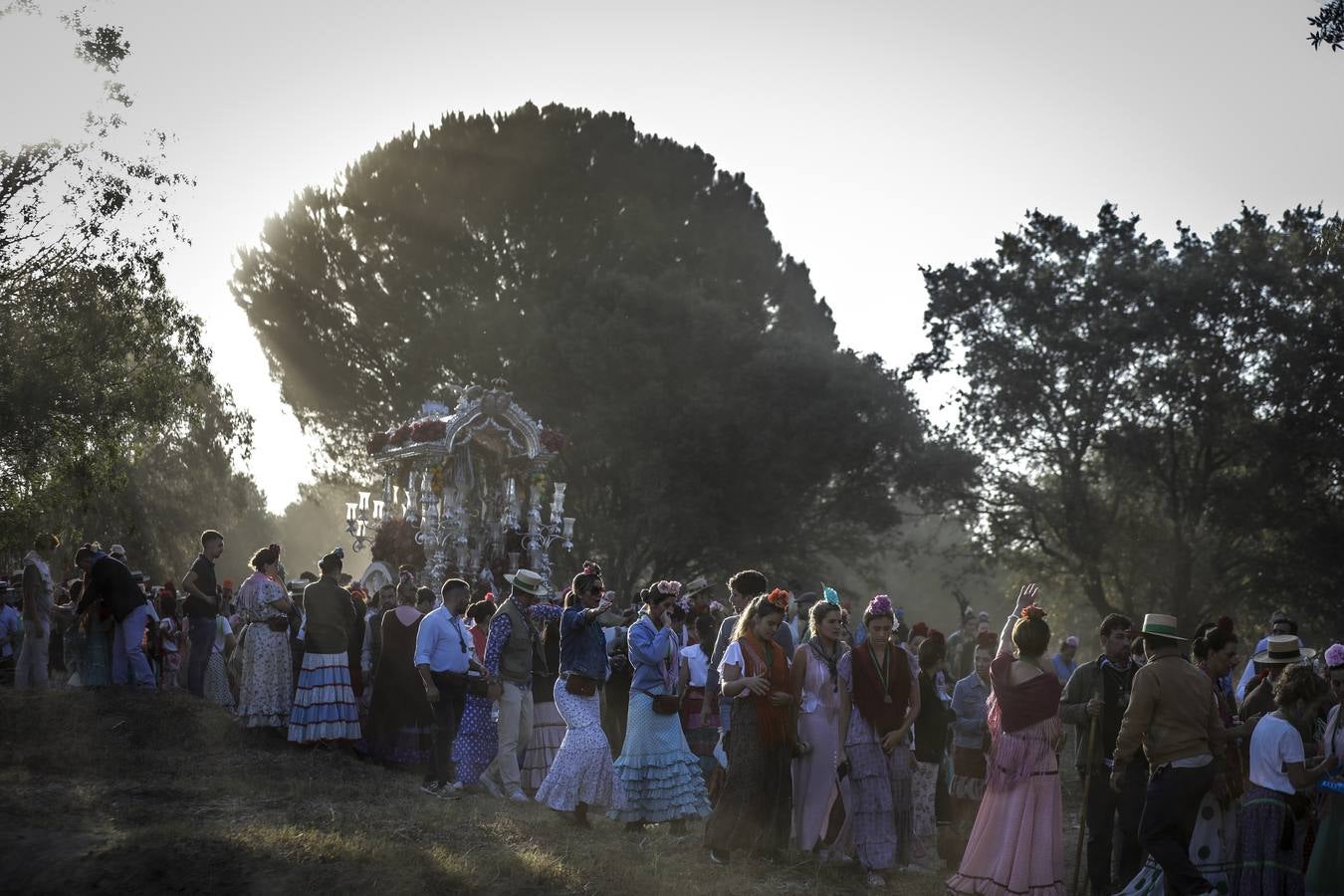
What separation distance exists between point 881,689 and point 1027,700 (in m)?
1.34

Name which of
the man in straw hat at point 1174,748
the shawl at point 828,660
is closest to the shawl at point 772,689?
the shawl at point 828,660

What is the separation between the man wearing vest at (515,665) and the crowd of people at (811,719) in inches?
0.8

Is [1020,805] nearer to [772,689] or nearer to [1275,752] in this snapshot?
[1275,752]

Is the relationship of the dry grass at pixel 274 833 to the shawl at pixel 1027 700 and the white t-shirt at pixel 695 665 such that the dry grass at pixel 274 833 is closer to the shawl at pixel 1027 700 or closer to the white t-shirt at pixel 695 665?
the shawl at pixel 1027 700

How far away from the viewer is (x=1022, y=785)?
8.05 meters

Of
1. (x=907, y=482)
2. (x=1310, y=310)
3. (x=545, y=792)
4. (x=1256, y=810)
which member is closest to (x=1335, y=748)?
(x=1256, y=810)

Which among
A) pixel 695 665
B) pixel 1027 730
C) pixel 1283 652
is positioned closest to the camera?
pixel 1027 730

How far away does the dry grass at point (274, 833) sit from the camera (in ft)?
26.0

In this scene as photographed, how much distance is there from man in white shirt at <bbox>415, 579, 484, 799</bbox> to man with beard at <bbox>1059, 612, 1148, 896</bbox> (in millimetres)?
5054

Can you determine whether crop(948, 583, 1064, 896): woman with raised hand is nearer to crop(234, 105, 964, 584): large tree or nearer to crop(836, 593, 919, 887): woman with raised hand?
crop(836, 593, 919, 887): woman with raised hand

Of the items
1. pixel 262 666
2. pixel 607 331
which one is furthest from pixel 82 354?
pixel 607 331

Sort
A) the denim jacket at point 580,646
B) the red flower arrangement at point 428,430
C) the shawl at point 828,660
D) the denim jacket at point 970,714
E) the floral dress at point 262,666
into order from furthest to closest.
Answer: the red flower arrangement at point 428,430 < the floral dress at point 262,666 < the denim jacket at point 970,714 < the denim jacket at point 580,646 < the shawl at point 828,660

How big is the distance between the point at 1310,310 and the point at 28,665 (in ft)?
83.7

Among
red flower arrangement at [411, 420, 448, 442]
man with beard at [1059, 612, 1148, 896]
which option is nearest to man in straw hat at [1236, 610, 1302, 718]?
man with beard at [1059, 612, 1148, 896]
